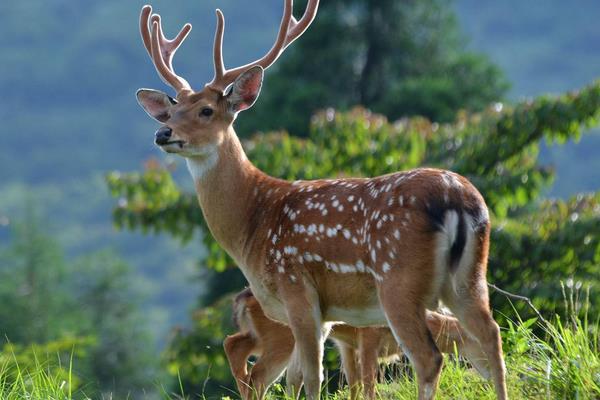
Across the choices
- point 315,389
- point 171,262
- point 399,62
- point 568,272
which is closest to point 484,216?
point 315,389

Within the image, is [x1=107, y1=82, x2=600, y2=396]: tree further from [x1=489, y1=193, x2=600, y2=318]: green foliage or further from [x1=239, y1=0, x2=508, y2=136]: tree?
[x1=239, y1=0, x2=508, y2=136]: tree

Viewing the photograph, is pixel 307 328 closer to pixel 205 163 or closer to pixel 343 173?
pixel 205 163

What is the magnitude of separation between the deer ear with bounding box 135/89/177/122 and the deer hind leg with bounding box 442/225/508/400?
9.53ft

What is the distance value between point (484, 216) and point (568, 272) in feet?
27.3

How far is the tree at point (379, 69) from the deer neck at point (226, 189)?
23.4 meters

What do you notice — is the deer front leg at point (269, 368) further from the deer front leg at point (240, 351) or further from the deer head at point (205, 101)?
the deer head at point (205, 101)

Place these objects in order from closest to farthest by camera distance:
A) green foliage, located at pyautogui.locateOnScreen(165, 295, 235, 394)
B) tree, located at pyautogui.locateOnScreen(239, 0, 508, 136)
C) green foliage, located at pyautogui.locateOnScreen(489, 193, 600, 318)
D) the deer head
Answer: the deer head < green foliage, located at pyautogui.locateOnScreen(489, 193, 600, 318) < green foliage, located at pyautogui.locateOnScreen(165, 295, 235, 394) < tree, located at pyautogui.locateOnScreen(239, 0, 508, 136)

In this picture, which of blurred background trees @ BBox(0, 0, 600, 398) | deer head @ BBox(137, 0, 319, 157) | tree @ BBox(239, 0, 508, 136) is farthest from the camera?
tree @ BBox(239, 0, 508, 136)

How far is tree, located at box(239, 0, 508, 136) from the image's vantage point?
33.3 metres

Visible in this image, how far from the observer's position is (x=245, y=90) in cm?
860

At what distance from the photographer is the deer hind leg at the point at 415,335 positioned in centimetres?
659

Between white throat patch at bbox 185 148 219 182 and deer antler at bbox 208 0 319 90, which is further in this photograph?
deer antler at bbox 208 0 319 90

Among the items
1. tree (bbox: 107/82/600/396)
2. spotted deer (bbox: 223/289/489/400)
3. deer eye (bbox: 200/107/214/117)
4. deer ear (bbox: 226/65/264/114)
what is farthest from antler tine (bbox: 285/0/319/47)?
tree (bbox: 107/82/600/396)

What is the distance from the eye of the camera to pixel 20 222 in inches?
2238
